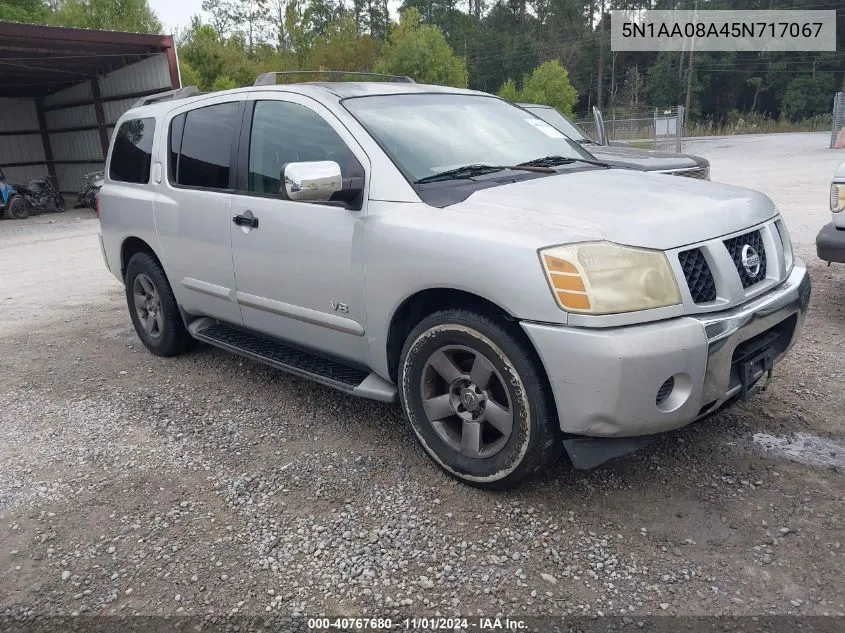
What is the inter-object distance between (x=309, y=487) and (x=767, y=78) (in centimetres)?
7194

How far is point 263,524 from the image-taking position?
2.93 metres

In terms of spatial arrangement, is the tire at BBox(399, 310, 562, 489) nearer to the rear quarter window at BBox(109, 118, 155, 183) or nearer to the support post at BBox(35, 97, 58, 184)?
the rear quarter window at BBox(109, 118, 155, 183)

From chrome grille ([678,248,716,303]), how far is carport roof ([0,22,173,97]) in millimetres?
15632

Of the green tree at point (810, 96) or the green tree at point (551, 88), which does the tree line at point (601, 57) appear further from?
the green tree at point (551, 88)

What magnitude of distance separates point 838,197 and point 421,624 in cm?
434

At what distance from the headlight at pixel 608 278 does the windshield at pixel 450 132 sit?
3.29 ft

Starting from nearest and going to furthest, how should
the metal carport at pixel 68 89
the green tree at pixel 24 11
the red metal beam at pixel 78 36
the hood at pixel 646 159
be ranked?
1. the hood at pixel 646 159
2. the red metal beam at pixel 78 36
3. the metal carport at pixel 68 89
4. the green tree at pixel 24 11

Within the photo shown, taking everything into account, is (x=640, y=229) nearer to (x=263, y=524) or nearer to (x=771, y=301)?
(x=771, y=301)

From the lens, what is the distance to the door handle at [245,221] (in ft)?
12.5

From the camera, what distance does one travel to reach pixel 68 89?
827 inches

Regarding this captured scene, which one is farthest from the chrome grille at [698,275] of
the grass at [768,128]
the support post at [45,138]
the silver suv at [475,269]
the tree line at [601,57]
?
the grass at [768,128]

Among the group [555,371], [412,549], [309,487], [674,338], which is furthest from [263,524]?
[674,338]

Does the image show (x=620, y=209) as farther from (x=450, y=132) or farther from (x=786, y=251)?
(x=450, y=132)

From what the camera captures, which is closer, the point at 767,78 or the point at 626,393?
the point at 626,393
